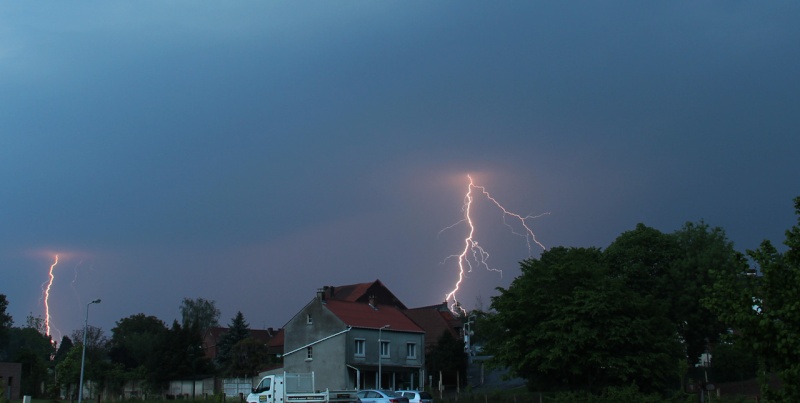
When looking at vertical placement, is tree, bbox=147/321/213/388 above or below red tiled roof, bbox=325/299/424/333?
below

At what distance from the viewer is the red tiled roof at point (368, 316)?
225 ft

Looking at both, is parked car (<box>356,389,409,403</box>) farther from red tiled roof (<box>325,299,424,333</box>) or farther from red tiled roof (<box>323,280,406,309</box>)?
red tiled roof (<box>323,280,406,309</box>)

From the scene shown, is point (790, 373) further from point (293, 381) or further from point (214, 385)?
point (214, 385)

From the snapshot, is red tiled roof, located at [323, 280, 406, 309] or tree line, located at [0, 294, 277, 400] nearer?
tree line, located at [0, 294, 277, 400]

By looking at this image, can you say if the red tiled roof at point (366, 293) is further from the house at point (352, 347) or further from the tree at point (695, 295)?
the tree at point (695, 295)

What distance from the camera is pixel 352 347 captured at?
6694cm

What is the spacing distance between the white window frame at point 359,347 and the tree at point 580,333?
19.8m

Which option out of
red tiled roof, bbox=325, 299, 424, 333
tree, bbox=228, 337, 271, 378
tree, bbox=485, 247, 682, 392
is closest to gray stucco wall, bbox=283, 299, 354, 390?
red tiled roof, bbox=325, 299, 424, 333

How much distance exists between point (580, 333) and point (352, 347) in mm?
28358

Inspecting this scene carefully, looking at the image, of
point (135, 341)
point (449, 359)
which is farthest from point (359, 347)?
point (135, 341)

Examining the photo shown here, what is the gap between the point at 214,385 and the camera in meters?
75.8

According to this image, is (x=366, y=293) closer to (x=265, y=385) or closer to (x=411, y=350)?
(x=411, y=350)

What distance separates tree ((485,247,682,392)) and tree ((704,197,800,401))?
33.3 metres

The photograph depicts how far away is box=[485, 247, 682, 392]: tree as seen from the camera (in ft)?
145
